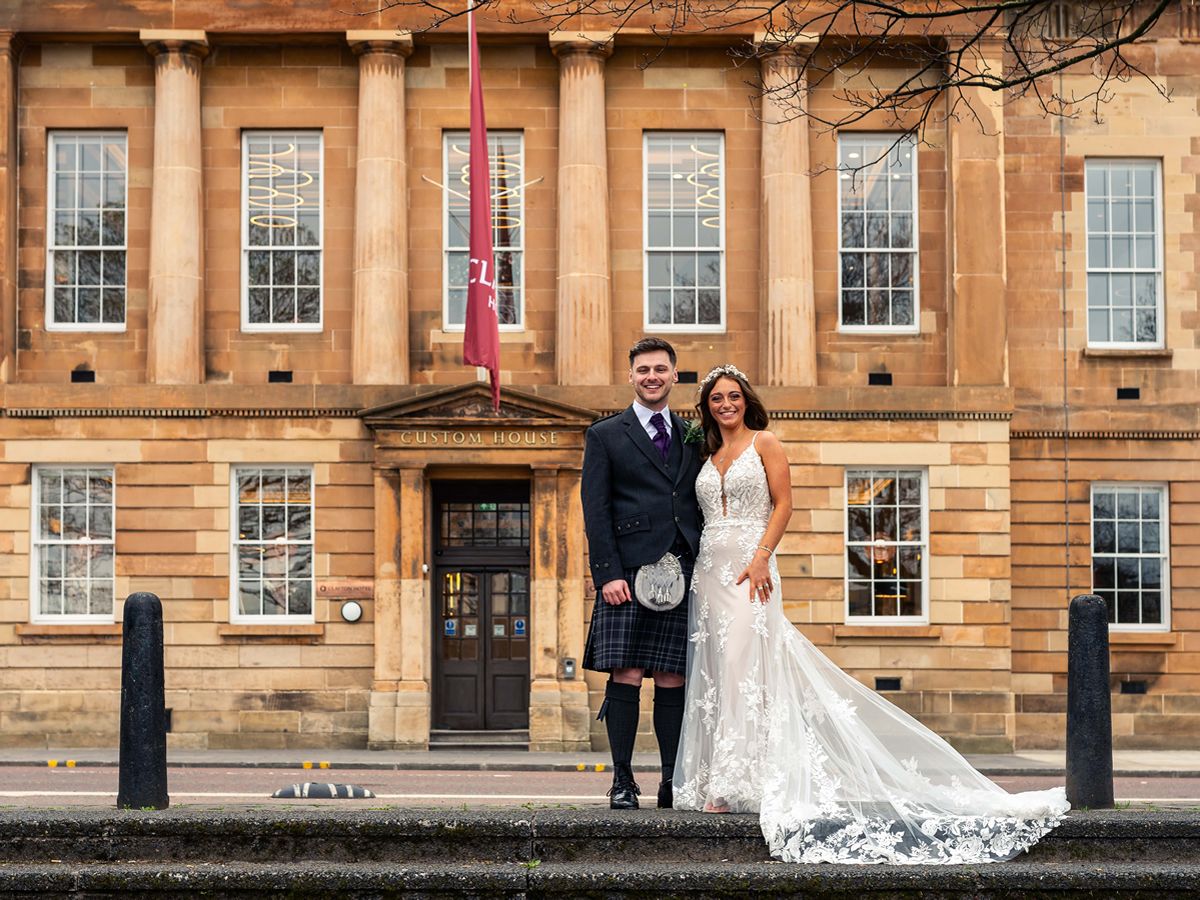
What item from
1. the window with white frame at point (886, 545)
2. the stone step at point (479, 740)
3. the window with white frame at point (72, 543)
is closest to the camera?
the stone step at point (479, 740)

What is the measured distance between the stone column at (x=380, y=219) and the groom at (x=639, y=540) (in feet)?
51.1

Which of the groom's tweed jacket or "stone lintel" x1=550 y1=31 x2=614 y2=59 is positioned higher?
"stone lintel" x1=550 y1=31 x2=614 y2=59

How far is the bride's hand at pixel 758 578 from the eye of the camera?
845 centimetres

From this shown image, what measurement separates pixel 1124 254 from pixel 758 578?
18.9m

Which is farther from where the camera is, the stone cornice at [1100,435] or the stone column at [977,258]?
the stone cornice at [1100,435]

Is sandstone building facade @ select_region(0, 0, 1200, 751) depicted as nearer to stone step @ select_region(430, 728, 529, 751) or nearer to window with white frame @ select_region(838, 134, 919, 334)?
window with white frame @ select_region(838, 134, 919, 334)

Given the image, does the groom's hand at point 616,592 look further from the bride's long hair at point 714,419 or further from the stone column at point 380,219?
the stone column at point 380,219

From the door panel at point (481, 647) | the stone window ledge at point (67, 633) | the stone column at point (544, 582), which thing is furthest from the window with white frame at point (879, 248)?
the stone window ledge at point (67, 633)

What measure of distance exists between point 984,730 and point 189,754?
36.1 feet

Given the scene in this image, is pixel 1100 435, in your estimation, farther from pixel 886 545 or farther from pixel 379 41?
pixel 379 41

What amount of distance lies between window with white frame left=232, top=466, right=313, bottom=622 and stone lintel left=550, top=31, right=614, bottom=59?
7043mm

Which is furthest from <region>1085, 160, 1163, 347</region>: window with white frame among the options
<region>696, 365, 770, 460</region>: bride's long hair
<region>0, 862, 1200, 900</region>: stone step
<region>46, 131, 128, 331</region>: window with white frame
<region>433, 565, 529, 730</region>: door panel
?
<region>0, 862, 1200, 900</region>: stone step

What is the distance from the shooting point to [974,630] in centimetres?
2428

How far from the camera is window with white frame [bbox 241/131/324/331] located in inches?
976
